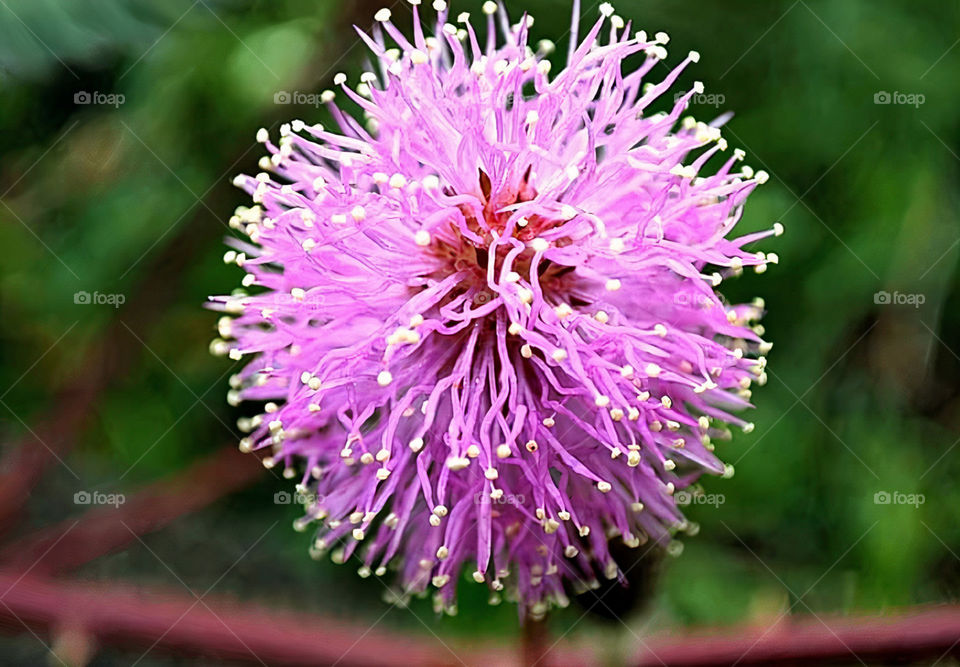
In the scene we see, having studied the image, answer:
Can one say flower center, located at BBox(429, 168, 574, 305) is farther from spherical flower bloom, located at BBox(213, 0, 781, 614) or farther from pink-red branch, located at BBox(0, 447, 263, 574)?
pink-red branch, located at BBox(0, 447, 263, 574)

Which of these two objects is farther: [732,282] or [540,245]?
[732,282]

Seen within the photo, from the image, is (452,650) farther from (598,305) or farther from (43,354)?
(43,354)

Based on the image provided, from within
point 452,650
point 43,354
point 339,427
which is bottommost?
point 43,354

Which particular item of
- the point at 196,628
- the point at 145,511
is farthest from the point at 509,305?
the point at 145,511

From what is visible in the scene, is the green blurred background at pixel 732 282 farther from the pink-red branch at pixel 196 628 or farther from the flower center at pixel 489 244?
the flower center at pixel 489 244

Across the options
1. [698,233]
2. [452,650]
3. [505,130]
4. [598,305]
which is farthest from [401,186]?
[452,650]

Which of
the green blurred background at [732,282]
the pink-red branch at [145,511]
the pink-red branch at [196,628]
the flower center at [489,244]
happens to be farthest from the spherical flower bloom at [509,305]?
the pink-red branch at [145,511]

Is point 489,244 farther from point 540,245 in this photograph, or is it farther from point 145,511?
point 145,511
